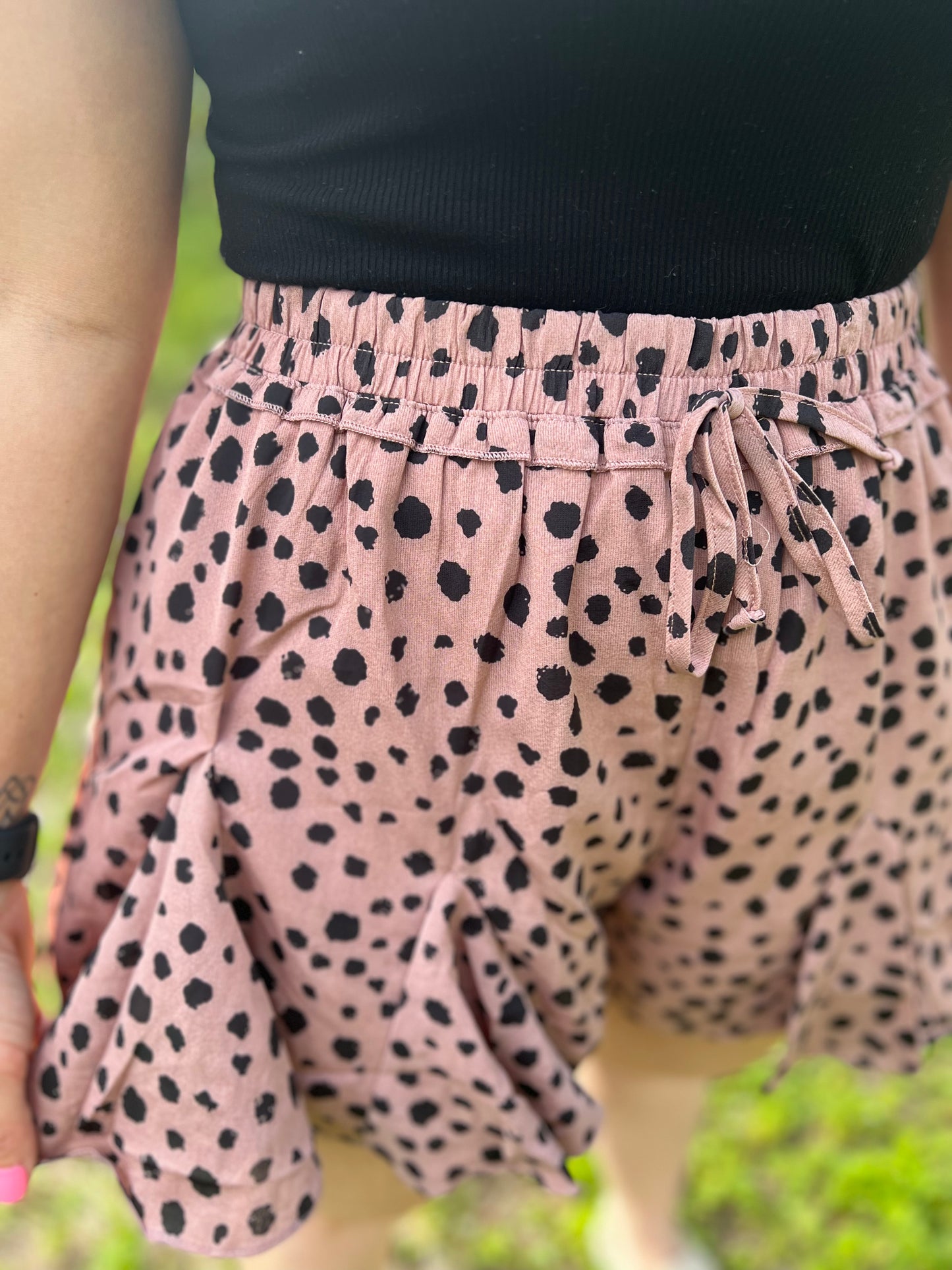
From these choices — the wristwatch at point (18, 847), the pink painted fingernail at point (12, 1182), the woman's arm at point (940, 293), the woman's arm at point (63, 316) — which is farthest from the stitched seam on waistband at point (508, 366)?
the pink painted fingernail at point (12, 1182)

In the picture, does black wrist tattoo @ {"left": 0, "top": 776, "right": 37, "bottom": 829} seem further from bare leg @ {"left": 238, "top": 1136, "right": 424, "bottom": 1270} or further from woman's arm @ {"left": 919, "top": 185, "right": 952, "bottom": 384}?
woman's arm @ {"left": 919, "top": 185, "right": 952, "bottom": 384}

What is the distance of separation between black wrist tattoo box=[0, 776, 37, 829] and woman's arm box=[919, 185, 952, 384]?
959 millimetres

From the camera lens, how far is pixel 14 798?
94 centimetres

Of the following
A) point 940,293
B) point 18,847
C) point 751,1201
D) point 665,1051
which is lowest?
point 751,1201

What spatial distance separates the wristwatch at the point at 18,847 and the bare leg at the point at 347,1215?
1.38ft

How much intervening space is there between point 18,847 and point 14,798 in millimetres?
42

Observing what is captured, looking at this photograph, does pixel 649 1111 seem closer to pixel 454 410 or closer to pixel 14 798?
pixel 14 798

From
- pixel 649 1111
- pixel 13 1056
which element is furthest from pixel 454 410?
pixel 649 1111

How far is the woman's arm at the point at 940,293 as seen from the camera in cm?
111

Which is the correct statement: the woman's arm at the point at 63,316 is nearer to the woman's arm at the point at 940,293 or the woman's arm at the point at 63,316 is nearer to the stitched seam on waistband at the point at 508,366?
the stitched seam on waistband at the point at 508,366

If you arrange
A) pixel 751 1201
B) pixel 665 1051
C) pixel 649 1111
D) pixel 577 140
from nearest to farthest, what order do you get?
1. pixel 577 140
2. pixel 665 1051
3. pixel 649 1111
4. pixel 751 1201

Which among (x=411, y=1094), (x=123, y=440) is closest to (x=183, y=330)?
(x=123, y=440)

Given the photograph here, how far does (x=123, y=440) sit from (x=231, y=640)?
21cm

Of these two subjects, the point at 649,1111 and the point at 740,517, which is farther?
the point at 649,1111
